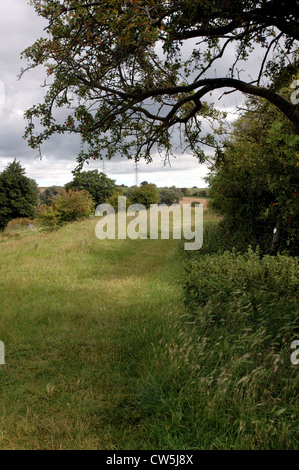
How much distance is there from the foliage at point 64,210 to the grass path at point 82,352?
18.2 meters

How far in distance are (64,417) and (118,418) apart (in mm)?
616

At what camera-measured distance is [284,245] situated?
11.2 m

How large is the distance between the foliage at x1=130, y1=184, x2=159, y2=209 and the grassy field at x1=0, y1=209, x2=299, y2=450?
141 ft

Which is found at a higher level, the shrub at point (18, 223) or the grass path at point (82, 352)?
the shrub at point (18, 223)

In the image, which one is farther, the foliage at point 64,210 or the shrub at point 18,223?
the shrub at point 18,223

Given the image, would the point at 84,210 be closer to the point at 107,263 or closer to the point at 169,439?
the point at 107,263

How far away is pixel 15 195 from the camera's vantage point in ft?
172

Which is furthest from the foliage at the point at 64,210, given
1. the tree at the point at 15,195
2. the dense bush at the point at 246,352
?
the tree at the point at 15,195

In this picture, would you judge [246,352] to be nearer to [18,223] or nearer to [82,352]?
[82,352]

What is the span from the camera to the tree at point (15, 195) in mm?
51531

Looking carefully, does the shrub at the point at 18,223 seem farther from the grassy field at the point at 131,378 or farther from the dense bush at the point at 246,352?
the dense bush at the point at 246,352

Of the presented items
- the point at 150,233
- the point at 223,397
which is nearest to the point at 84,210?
the point at 150,233

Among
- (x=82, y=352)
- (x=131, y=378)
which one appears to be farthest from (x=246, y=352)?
(x=82, y=352)

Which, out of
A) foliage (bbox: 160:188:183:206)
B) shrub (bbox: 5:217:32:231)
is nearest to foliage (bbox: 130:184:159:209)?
foliage (bbox: 160:188:183:206)
